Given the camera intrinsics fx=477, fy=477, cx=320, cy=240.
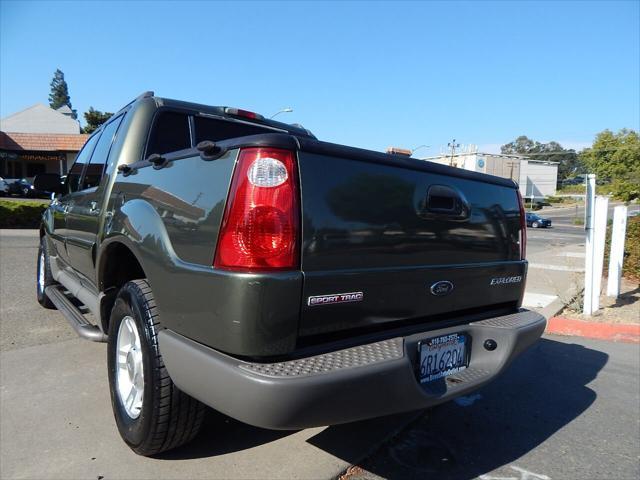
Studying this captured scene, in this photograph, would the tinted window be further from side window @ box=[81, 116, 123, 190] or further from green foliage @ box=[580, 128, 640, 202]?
green foliage @ box=[580, 128, 640, 202]

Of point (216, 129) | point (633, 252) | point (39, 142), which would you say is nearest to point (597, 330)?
point (633, 252)

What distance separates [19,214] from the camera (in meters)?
15.2

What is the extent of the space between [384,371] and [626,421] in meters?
2.55

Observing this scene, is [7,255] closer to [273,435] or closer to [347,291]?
[273,435]

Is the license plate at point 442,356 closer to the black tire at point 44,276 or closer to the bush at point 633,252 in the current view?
the black tire at point 44,276

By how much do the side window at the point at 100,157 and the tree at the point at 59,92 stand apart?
121 metres

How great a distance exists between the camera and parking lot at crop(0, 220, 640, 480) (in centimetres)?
258

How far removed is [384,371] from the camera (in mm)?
2010

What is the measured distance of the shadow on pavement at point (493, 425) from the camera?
2707 millimetres

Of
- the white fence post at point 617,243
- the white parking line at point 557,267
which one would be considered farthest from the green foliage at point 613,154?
the white fence post at point 617,243

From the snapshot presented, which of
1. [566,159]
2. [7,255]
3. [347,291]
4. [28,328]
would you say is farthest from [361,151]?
[566,159]

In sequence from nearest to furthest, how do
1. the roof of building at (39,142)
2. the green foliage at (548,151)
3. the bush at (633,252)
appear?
the bush at (633,252) → the roof of building at (39,142) → the green foliage at (548,151)

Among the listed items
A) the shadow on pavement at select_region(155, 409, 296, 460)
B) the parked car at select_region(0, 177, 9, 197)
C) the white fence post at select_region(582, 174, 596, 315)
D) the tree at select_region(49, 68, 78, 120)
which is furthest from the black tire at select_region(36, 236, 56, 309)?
the tree at select_region(49, 68, 78, 120)

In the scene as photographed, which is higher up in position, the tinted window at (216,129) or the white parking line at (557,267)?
the tinted window at (216,129)
